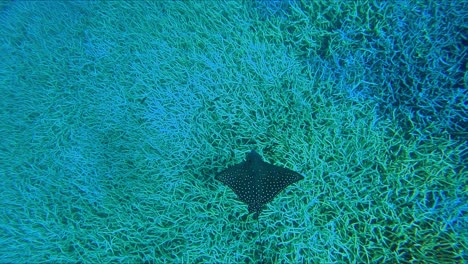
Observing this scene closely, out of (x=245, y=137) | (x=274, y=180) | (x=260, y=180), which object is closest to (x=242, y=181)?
(x=260, y=180)

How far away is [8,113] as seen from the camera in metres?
4.21

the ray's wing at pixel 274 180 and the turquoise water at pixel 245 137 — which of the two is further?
the turquoise water at pixel 245 137

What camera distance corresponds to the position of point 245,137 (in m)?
3.20

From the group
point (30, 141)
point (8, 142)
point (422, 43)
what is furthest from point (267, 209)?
point (8, 142)

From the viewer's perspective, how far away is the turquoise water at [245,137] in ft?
8.68

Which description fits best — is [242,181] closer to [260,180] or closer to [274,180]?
[260,180]

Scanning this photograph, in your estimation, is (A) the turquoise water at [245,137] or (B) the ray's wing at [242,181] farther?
(A) the turquoise water at [245,137]

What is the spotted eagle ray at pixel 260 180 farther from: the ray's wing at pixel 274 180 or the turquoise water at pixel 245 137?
the turquoise water at pixel 245 137

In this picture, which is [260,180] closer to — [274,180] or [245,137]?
[274,180]

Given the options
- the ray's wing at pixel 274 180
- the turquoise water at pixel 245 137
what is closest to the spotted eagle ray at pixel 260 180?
the ray's wing at pixel 274 180

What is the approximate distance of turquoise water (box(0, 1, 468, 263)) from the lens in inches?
104

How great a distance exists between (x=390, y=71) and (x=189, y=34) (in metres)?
3.03

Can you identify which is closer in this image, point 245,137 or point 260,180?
point 260,180

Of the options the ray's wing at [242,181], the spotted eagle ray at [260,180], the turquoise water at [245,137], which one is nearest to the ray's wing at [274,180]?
the spotted eagle ray at [260,180]
